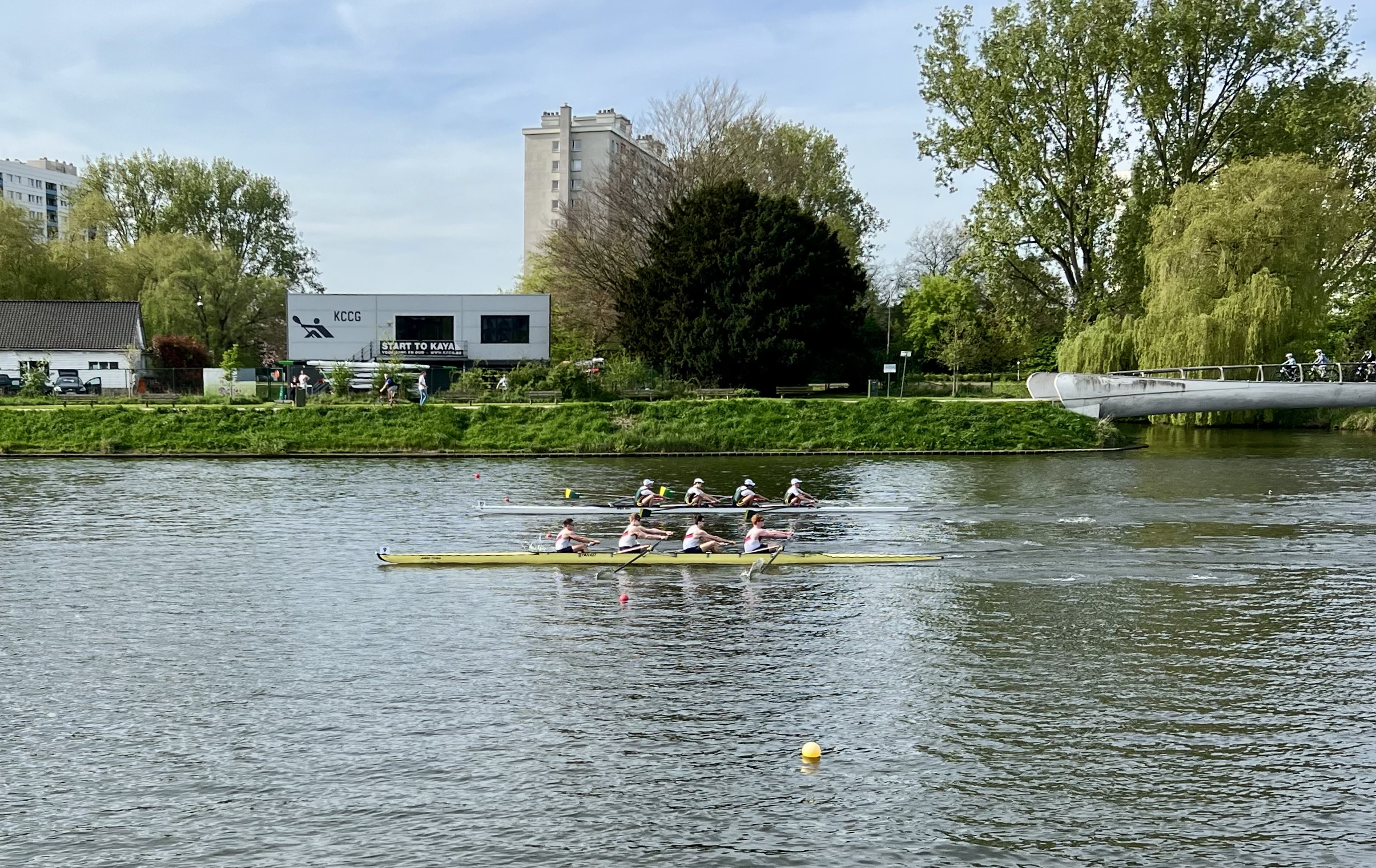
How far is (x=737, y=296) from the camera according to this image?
71938 mm

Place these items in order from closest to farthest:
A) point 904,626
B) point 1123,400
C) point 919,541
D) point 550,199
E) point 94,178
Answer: point 904,626 → point 919,541 → point 1123,400 → point 94,178 → point 550,199

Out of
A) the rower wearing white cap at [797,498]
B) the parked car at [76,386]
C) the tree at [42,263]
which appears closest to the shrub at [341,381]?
the parked car at [76,386]

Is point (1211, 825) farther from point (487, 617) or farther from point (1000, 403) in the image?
point (1000, 403)

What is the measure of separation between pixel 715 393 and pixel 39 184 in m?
154

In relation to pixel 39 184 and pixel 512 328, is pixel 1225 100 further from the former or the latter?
pixel 39 184

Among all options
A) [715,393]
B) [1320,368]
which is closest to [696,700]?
[1320,368]

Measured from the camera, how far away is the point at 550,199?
14275cm

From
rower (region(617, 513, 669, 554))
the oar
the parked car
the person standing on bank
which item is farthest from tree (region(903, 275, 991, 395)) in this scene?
the oar

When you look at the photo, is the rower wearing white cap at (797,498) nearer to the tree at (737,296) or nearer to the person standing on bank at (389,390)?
the person standing on bank at (389,390)

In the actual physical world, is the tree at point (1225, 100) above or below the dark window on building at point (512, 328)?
above

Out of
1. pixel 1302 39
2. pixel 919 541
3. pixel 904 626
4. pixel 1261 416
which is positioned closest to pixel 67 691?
pixel 904 626

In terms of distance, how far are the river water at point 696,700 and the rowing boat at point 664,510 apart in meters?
1.92

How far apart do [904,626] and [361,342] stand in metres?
63.8

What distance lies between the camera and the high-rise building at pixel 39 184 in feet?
558
